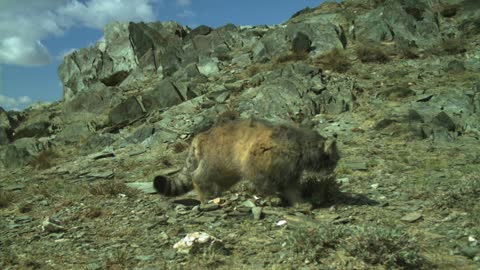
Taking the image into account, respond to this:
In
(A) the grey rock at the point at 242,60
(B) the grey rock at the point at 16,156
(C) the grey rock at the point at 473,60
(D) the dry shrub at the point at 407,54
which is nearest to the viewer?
(B) the grey rock at the point at 16,156

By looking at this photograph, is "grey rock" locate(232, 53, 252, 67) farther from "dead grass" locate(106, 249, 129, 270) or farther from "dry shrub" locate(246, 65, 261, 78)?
"dead grass" locate(106, 249, 129, 270)

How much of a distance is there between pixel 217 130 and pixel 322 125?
872 cm

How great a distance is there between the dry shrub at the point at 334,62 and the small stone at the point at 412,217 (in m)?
14.9

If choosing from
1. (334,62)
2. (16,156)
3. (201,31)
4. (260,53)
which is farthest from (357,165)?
(201,31)

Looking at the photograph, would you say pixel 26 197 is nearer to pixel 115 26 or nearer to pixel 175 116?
pixel 175 116

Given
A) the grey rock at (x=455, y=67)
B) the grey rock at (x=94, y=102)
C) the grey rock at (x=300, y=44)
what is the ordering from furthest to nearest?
the grey rock at (x=94, y=102)
the grey rock at (x=300, y=44)
the grey rock at (x=455, y=67)

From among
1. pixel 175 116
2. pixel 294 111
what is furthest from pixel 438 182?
pixel 175 116

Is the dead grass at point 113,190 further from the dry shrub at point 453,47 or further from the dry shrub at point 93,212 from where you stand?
the dry shrub at point 453,47

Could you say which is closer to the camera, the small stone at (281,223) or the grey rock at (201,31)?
the small stone at (281,223)

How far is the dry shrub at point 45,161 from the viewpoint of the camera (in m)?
18.2

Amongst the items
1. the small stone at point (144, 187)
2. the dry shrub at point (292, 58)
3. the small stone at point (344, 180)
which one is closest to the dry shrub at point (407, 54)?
the dry shrub at point (292, 58)

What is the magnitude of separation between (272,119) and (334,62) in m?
6.46

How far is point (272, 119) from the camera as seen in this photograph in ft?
58.5

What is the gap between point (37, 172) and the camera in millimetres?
17297
